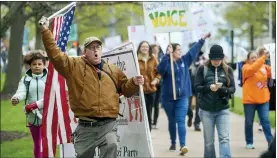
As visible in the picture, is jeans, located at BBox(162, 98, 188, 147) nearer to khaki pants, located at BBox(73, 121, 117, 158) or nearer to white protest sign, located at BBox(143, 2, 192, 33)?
white protest sign, located at BBox(143, 2, 192, 33)

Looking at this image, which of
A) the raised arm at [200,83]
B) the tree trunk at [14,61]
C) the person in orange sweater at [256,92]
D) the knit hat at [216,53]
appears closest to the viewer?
the knit hat at [216,53]

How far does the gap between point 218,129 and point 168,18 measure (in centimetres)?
319

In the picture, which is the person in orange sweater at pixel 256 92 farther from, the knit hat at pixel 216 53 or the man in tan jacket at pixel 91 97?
the man in tan jacket at pixel 91 97

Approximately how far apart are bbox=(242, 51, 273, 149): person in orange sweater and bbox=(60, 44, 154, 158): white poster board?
295 cm

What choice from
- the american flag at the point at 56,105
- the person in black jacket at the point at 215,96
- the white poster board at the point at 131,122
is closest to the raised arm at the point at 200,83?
→ the person in black jacket at the point at 215,96

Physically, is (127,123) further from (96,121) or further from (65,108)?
(96,121)

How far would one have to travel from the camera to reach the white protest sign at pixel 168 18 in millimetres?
11398

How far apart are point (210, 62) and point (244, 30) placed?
51243 mm

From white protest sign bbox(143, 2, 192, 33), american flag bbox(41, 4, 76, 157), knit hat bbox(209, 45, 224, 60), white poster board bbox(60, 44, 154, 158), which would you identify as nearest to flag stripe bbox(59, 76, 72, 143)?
american flag bbox(41, 4, 76, 157)

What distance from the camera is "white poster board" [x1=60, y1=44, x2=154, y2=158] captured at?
8.32 meters

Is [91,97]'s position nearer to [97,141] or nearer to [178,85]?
[97,141]

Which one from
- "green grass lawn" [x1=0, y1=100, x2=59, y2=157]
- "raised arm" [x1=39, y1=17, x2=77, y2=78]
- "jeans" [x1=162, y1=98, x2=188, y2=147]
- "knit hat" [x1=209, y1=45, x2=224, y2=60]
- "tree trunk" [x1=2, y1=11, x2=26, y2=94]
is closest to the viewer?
"raised arm" [x1=39, y1=17, x2=77, y2=78]

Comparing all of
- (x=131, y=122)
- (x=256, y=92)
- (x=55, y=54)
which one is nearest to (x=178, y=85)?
(x=256, y=92)

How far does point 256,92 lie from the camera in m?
10.9
